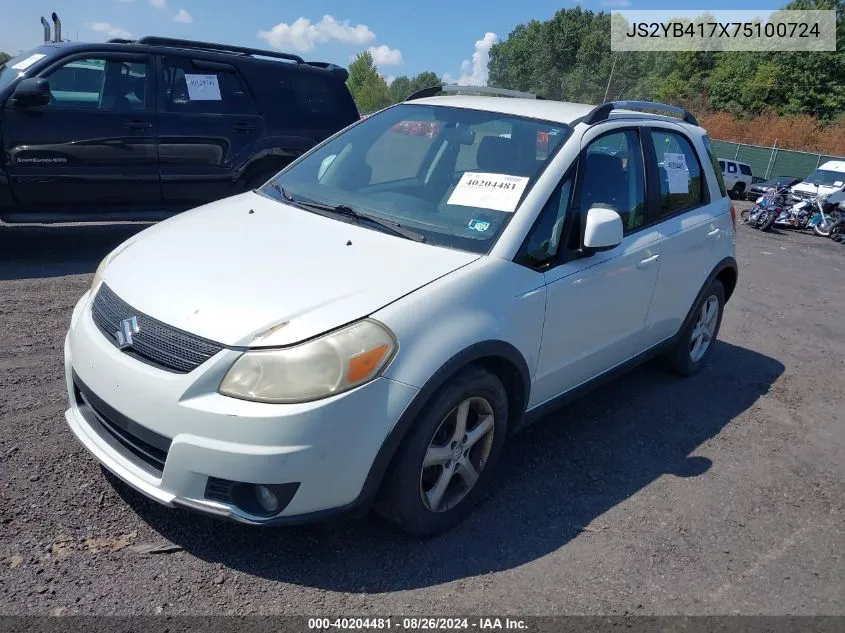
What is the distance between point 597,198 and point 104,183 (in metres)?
5.05

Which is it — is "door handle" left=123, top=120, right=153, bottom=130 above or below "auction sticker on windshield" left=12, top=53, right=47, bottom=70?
below

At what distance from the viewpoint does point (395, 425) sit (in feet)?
8.70

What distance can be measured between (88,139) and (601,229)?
209 inches

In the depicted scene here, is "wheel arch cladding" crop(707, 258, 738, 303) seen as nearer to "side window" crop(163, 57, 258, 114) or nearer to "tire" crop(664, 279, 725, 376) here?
"tire" crop(664, 279, 725, 376)

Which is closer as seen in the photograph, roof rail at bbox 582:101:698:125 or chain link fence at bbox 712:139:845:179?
roof rail at bbox 582:101:698:125

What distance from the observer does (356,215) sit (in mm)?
3555

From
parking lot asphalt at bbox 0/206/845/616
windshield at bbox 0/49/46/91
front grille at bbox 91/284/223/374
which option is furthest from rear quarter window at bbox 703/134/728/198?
windshield at bbox 0/49/46/91

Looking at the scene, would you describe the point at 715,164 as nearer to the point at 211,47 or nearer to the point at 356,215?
the point at 356,215

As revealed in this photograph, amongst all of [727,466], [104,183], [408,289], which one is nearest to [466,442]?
[408,289]

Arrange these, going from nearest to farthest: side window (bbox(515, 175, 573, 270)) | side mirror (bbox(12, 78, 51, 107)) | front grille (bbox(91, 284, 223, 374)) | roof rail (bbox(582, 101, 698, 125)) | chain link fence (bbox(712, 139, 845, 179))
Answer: front grille (bbox(91, 284, 223, 374)), side window (bbox(515, 175, 573, 270)), roof rail (bbox(582, 101, 698, 125)), side mirror (bbox(12, 78, 51, 107)), chain link fence (bbox(712, 139, 845, 179))

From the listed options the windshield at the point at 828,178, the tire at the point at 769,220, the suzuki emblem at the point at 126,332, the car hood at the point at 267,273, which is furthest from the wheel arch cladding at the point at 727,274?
the windshield at the point at 828,178

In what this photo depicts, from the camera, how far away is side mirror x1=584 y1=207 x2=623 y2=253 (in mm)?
3393

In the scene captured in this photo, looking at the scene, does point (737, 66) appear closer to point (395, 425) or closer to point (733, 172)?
point (733, 172)

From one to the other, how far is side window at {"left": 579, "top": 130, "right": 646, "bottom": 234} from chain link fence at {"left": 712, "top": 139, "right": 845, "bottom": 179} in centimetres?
3119
